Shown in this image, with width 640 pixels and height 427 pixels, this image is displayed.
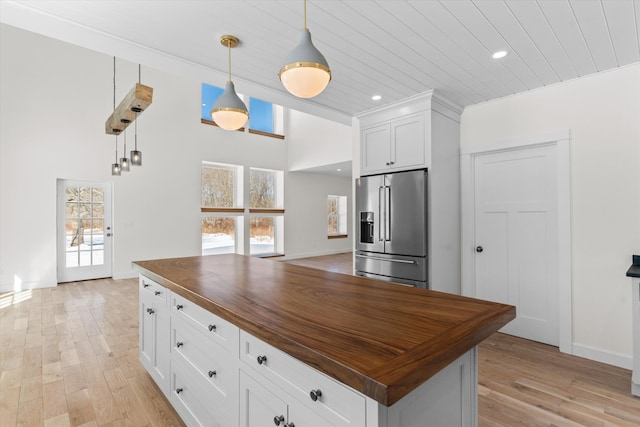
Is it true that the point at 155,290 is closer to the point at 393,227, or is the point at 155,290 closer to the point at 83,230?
the point at 393,227

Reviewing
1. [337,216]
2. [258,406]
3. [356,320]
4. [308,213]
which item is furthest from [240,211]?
[356,320]

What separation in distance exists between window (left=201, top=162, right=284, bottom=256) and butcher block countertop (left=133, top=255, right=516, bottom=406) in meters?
5.78

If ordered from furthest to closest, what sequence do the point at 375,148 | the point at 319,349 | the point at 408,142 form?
the point at 375,148
the point at 408,142
the point at 319,349

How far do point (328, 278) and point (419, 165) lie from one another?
1.97 m

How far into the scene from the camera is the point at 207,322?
1.52 metres

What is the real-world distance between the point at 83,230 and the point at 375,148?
567 cm

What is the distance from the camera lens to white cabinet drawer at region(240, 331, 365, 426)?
2.68ft

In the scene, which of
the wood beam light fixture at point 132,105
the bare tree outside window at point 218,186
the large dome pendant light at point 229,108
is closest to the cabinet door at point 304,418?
the large dome pendant light at point 229,108

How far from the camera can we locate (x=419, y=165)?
331cm

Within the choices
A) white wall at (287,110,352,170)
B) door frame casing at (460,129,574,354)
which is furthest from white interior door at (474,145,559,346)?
white wall at (287,110,352,170)

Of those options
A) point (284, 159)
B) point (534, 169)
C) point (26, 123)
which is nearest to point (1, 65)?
point (26, 123)

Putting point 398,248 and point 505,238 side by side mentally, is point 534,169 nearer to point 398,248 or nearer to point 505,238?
point 505,238

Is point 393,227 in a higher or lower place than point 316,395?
higher

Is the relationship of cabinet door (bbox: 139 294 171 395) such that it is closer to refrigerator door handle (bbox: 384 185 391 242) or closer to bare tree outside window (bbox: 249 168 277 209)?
refrigerator door handle (bbox: 384 185 391 242)
